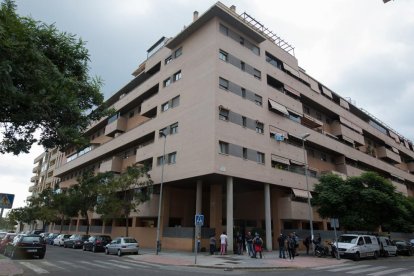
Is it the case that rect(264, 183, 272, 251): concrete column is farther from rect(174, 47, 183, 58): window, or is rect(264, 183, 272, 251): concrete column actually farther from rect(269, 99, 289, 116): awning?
rect(174, 47, 183, 58): window

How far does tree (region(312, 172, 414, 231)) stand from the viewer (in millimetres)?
29234

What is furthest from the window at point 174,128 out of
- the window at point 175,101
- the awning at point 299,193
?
the awning at point 299,193

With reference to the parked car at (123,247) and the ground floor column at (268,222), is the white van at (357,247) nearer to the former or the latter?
the ground floor column at (268,222)

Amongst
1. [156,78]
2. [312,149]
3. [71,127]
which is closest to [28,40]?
[71,127]

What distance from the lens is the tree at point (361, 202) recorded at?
95.9 feet

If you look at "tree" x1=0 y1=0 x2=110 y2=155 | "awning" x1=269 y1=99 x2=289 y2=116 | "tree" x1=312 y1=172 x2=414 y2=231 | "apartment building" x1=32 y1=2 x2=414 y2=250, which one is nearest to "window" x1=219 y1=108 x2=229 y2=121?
"apartment building" x1=32 y1=2 x2=414 y2=250

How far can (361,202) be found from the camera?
97.8 feet

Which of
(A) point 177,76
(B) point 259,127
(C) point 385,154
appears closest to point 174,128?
(A) point 177,76

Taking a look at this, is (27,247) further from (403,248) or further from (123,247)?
(403,248)

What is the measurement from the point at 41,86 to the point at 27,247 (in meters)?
16.1

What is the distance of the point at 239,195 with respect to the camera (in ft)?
122

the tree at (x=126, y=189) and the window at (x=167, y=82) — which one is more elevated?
the window at (x=167, y=82)

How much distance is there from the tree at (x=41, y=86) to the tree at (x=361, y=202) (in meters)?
23.3

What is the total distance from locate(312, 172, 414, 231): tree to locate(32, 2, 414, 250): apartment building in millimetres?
3148
